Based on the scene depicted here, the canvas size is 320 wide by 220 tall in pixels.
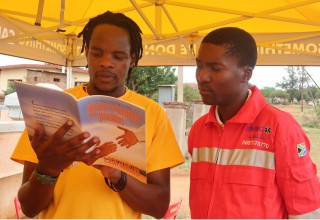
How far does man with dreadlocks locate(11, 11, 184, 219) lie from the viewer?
3.97 ft

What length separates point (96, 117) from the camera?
3.78 feet

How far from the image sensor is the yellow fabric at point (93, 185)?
1.36 meters

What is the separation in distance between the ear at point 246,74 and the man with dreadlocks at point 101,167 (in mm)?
453

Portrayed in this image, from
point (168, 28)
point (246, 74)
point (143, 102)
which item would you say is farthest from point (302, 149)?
point (168, 28)

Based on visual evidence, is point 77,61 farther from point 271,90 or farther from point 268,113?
point 271,90

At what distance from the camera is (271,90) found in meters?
24.9

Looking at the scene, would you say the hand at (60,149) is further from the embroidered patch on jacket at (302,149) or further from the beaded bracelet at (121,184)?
the embroidered patch on jacket at (302,149)

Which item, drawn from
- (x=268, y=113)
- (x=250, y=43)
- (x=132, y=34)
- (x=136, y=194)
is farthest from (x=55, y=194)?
(x=250, y=43)

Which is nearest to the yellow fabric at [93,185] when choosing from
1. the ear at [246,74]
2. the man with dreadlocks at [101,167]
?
the man with dreadlocks at [101,167]

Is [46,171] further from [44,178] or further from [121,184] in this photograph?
[121,184]

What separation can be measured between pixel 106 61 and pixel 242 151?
27.6 inches

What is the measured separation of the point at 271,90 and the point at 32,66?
15.3m

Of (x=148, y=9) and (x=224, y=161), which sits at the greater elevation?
(x=148, y=9)

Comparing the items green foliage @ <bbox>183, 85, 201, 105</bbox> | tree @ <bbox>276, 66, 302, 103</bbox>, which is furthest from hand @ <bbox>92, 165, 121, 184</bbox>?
tree @ <bbox>276, 66, 302, 103</bbox>
